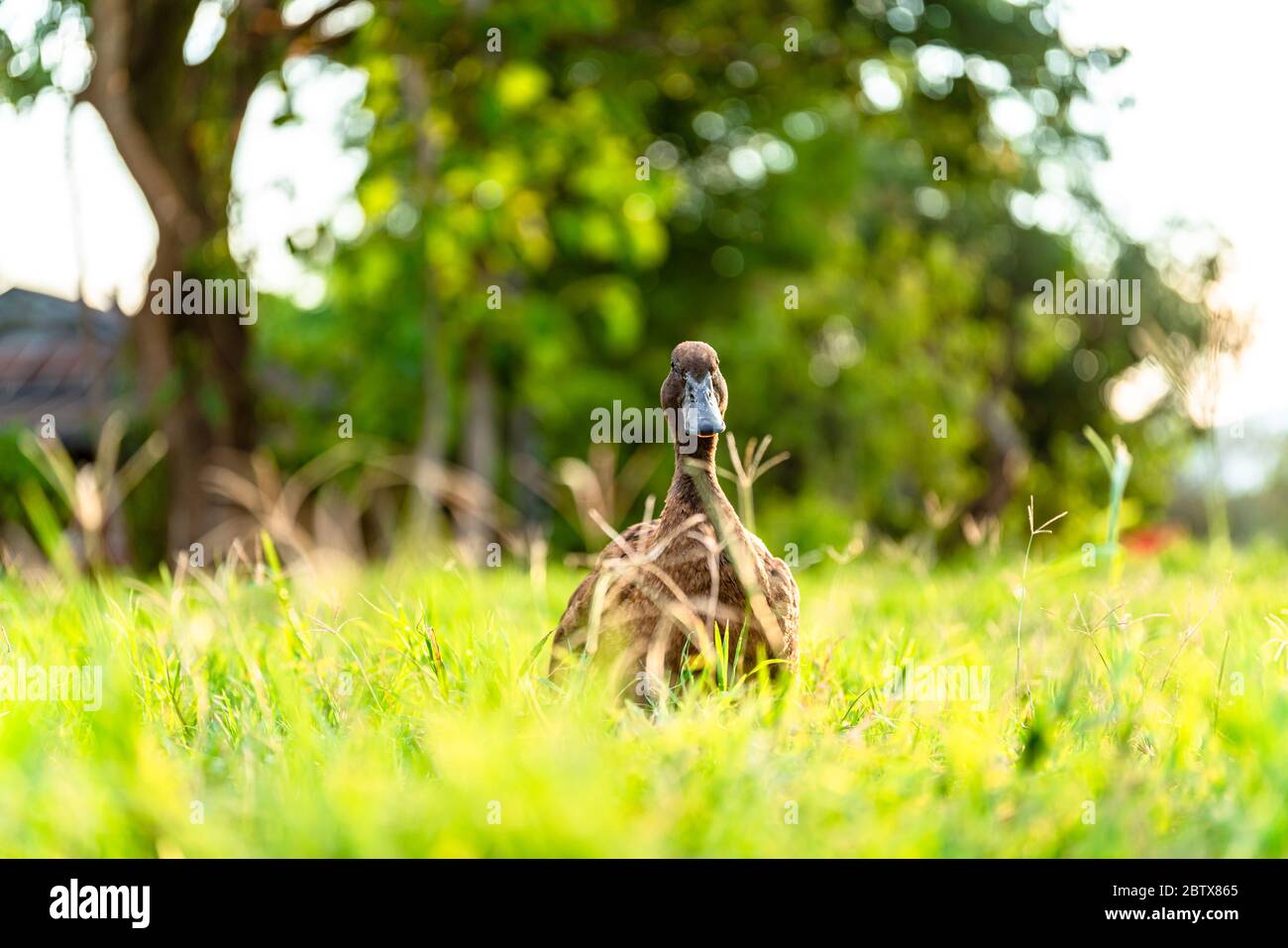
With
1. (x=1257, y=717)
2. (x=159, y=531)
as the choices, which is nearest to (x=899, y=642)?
(x=1257, y=717)

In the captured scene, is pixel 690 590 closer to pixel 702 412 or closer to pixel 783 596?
pixel 783 596

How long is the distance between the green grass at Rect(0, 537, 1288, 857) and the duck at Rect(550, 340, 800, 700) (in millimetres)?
144

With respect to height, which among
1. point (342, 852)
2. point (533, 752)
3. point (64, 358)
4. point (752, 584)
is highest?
point (64, 358)

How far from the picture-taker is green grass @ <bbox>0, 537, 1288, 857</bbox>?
5.18 feet

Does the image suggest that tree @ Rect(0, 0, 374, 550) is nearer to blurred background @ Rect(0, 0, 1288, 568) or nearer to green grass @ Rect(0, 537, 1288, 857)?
blurred background @ Rect(0, 0, 1288, 568)

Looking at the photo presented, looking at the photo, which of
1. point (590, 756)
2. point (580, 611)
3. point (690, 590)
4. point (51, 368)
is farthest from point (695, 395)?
point (51, 368)

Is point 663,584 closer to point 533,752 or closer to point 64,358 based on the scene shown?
point 533,752

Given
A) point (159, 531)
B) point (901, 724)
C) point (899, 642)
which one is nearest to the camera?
point (901, 724)

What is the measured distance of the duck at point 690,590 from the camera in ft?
7.85

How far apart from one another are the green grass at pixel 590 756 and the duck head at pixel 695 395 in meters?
0.60

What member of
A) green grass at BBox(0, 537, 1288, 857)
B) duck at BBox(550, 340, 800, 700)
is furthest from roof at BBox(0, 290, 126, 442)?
duck at BBox(550, 340, 800, 700)

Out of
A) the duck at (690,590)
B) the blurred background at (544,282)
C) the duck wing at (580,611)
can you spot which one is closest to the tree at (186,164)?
Answer: the blurred background at (544,282)

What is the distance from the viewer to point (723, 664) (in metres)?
2.36
